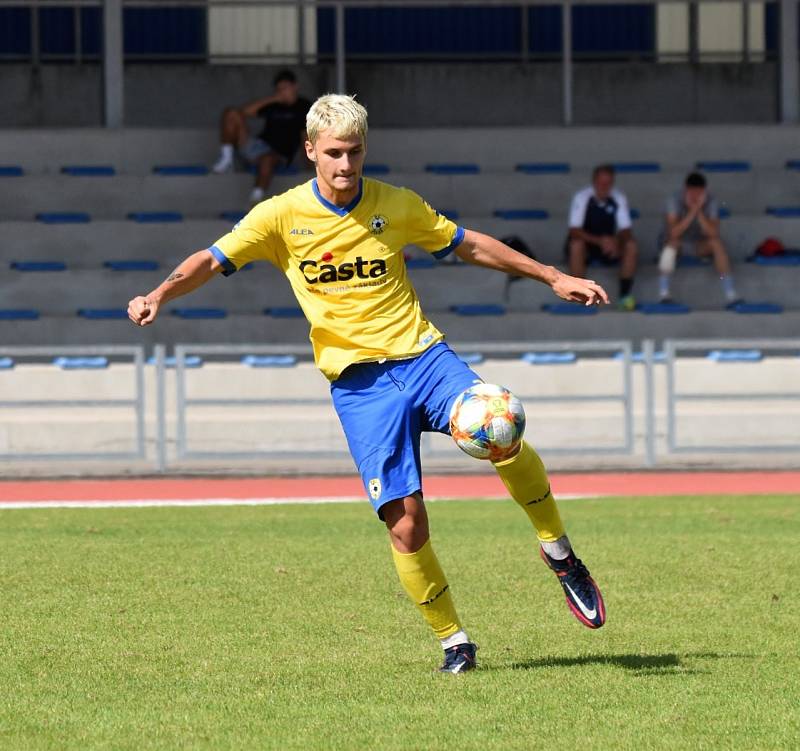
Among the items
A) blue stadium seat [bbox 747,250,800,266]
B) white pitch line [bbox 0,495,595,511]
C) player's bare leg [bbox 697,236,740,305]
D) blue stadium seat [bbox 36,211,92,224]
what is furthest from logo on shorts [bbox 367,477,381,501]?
blue stadium seat [bbox 36,211,92,224]

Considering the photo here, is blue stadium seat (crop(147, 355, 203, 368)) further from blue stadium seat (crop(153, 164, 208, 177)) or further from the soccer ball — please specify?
the soccer ball

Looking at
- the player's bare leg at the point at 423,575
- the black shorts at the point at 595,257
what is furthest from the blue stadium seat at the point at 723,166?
the player's bare leg at the point at 423,575

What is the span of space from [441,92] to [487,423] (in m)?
20.1

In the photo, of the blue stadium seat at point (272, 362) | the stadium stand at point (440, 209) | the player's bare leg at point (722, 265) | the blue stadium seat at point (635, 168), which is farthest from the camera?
the blue stadium seat at point (635, 168)

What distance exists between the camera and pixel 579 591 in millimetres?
6613

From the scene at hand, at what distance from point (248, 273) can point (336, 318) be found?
1491 centimetres

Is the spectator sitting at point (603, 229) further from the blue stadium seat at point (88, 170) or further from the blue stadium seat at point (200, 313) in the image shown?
the blue stadium seat at point (88, 170)

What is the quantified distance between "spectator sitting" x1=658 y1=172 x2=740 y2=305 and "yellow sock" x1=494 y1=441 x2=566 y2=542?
1493 centimetres

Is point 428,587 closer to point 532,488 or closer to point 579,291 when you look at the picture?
point 532,488

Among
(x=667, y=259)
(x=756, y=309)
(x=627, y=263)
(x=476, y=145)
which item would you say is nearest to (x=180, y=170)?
(x=476, y=145)

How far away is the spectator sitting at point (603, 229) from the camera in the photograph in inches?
821

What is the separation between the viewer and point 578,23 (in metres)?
26.0

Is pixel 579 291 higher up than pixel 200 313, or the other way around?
pixel 579 291

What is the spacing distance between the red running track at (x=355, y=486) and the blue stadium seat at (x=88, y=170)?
7.86 metres
